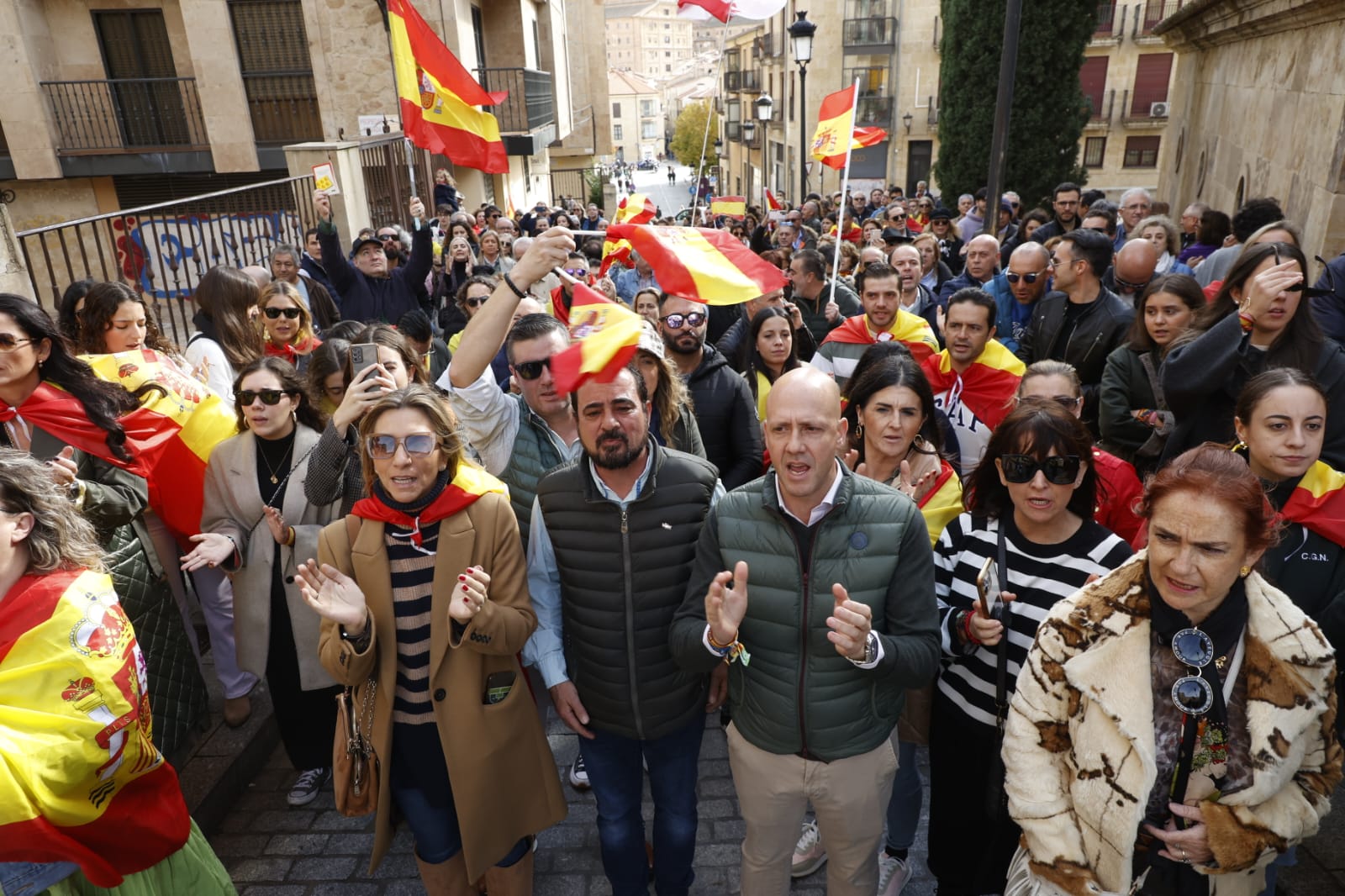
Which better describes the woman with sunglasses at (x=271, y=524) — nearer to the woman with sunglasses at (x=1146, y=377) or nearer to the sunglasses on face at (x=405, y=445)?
the sunglasses on face at (x=405, y=445)

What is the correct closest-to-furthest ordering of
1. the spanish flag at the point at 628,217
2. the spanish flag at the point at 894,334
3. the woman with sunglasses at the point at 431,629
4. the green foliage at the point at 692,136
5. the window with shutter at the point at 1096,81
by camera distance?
the woman with sunglasses at the point at 431,629 < the spanish flag at the point at 894,334 < the spanish flag at the point at 628,217 < the window with shutter at the point at 1096,81 < the green foliage at the point at 692,136

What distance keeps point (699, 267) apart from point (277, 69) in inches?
620

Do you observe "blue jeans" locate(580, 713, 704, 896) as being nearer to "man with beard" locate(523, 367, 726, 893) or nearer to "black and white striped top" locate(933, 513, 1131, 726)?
"man with beard" locate(523, 367, 726, 893)

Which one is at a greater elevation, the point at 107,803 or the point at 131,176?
the point at 131,176

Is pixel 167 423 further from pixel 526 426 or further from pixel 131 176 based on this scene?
pixel 131 176

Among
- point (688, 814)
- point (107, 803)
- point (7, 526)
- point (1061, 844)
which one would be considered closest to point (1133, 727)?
point (1061, 844)

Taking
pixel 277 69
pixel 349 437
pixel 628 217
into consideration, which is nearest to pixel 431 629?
pixel 349 437

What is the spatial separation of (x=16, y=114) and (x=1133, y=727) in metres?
19.7

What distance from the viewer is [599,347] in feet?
8.89

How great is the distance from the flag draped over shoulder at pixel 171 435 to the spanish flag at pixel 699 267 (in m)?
2.12

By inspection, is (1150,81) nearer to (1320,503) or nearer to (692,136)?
(1320,503)

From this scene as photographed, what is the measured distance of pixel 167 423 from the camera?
12.6ft

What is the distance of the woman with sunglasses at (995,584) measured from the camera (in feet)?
8.68

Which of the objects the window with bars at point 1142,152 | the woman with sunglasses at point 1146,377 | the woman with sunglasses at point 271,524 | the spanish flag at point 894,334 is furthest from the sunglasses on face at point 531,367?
the window with bars at point 1142,152
